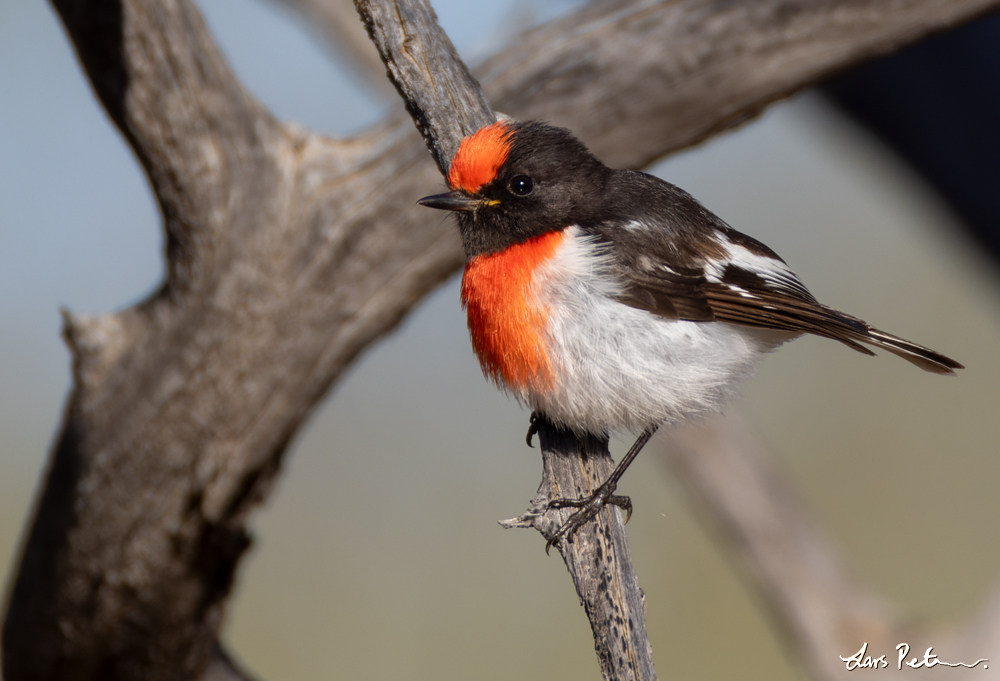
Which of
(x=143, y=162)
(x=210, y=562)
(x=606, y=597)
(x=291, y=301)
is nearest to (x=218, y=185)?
(x=143, y=162)

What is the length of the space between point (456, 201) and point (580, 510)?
36.0 inches

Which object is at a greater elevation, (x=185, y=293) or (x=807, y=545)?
(x=185, y=293)

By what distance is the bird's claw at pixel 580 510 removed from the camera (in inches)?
80.7

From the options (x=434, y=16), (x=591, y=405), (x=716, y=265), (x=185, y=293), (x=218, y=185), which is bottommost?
(x=591, y=405)

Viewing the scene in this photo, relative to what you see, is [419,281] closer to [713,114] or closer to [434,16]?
[434,16]

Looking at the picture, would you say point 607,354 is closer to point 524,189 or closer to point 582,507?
point 582,507

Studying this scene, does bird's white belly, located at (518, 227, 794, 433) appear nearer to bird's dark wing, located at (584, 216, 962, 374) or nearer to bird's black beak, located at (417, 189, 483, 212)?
bird's dark wing, located at (584, 216, 962, 374)

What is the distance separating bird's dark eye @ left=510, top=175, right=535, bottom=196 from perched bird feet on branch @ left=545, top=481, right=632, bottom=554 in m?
0.85

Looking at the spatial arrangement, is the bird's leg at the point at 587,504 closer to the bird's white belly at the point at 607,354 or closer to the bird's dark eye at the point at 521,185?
the bird's white belly at the point at 607,354

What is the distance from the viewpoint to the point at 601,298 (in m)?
2.13

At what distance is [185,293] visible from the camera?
3104 millimetres

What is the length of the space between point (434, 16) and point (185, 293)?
1530 millimetres
